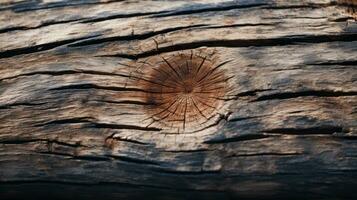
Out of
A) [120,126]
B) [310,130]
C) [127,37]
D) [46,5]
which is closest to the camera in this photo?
[310,130]

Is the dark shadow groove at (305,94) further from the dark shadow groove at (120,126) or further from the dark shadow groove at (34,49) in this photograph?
the dark shadow groove at (34,49)

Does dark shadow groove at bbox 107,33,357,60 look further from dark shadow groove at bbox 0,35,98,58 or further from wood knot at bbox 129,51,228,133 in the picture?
dark shadow groove at bbox 0,35,98,58

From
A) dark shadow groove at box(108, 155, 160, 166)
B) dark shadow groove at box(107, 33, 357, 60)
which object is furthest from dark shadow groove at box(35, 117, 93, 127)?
dark shadow groove at box(107, 33, 357, 60)

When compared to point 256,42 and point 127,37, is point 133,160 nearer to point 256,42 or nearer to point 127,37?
point 127,37

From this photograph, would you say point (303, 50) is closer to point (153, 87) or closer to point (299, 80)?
point (299, 80)

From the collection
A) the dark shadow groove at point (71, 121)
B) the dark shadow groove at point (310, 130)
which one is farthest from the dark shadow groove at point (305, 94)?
the dark shadow groove at point (71, 121)

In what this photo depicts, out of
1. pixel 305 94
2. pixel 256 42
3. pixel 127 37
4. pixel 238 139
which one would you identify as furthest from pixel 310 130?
pixel 127 37
